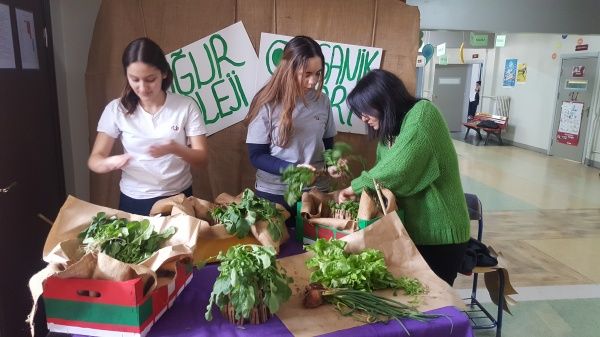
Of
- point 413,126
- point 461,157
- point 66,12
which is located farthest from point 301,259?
point 461,157

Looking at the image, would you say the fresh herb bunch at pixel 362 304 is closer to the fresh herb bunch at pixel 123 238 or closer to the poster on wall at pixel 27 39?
the fresh herb bunch at pixel 123 238

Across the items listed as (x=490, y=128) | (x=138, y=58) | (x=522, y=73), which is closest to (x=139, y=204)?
(x=138, y=58)

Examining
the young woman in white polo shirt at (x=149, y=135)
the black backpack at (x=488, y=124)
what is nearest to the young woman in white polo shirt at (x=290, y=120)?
the young woman in white polo shirt at (x=149, y=135)

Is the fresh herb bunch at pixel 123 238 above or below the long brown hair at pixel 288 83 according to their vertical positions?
below

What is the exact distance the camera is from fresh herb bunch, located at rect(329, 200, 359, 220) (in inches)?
65.5

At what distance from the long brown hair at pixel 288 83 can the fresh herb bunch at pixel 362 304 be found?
82 centimetres

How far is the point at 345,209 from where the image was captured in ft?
5.51

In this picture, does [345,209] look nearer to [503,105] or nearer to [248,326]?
[248,326]

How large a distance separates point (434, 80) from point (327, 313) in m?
10.7

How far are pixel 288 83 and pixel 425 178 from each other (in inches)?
27.3

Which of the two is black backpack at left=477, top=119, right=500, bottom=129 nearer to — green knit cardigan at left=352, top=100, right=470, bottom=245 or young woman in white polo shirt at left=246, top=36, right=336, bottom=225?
young woman in white polo shirt at left=246, top=36, right=336, bottom=225

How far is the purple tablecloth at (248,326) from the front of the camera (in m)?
1.12

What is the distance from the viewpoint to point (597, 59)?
7.15m

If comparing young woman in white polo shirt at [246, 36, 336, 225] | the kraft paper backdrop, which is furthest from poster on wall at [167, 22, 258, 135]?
young woman in white polo shirt at [246, 36, 336, 225]
